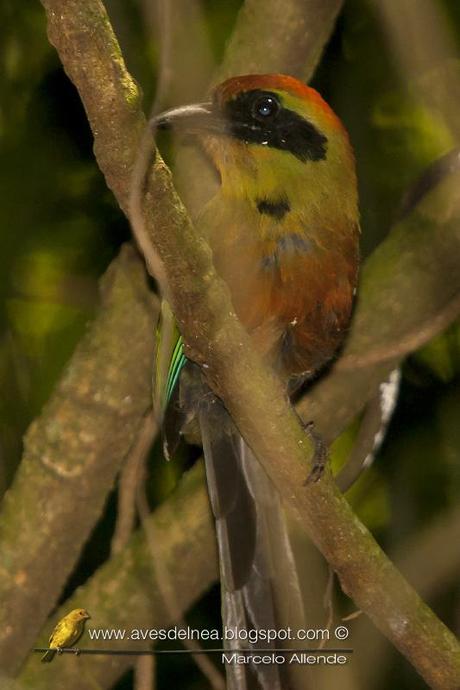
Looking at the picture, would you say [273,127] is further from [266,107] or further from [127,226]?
[127,226]

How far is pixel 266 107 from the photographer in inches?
113

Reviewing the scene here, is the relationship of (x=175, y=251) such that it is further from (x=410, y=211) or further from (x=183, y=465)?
(x=183, y=465)

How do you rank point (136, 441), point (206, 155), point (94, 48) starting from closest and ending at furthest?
point (94, 48)
point (206, 155)
point (136, 441)

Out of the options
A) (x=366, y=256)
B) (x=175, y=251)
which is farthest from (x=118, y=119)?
(x=366, y=256)

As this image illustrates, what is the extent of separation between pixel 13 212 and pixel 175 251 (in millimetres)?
1612

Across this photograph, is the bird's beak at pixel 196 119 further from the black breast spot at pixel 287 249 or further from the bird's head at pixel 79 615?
the bird's head at pixel 79 615

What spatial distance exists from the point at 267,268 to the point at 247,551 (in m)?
0.70

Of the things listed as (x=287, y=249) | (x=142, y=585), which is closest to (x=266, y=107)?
(x=287, y=249)

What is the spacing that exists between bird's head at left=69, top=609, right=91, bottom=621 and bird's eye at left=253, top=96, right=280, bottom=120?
4.32 feet

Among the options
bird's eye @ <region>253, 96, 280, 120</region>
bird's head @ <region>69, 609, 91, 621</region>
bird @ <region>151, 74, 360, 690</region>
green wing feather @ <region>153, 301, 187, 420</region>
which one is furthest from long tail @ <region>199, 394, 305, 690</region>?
bird's eye @ <region>253, 96, 280, 120</region>

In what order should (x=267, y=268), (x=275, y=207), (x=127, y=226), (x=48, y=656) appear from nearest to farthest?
(x=267, y=268), (x=275, y=207), (x=48, y=656), (x=127, y=226)

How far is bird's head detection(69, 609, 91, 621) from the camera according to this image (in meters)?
2.98

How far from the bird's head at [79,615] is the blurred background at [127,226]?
0.45 m

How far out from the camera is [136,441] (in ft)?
10.7
